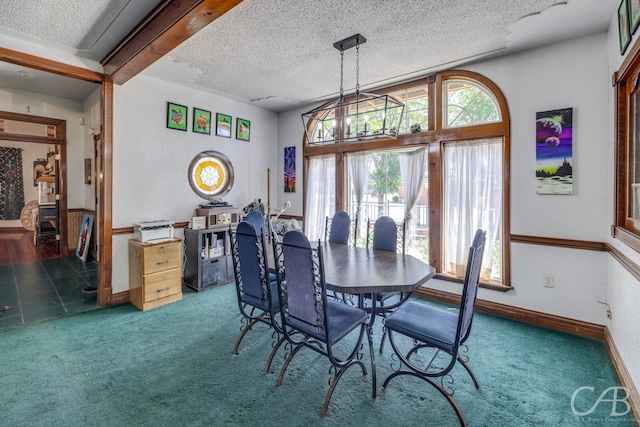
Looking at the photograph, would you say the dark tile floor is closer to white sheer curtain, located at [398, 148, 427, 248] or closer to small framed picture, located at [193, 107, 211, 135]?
small framed picture, located at [193, 107, 211, 135]

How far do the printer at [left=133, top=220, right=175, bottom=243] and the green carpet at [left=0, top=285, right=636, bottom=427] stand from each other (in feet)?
3.26

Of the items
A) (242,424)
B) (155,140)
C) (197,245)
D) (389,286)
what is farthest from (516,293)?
(155,140)

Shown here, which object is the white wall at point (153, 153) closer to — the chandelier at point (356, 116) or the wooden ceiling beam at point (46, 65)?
the wooden ceiling beam at point (46, 65)

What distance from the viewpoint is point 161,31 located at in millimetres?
2193

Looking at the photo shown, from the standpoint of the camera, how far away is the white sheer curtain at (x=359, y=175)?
4211 millimetres

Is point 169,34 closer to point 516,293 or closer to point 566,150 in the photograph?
point 566,150

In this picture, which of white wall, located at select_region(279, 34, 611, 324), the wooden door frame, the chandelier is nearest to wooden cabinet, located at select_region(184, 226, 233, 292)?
the chandelier

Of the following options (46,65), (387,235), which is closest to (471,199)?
(387,235)

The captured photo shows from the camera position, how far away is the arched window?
3.20 m

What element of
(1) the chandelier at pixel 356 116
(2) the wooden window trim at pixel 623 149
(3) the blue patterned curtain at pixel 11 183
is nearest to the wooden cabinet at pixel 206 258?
(1) the chandelier at pixel 356 116

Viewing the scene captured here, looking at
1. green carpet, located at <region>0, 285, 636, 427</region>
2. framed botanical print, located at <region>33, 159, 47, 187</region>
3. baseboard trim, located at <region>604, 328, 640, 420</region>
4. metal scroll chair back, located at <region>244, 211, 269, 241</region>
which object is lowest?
green carpet, located at <region>0, 285, 636, 427</region>

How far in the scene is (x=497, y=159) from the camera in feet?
10.4

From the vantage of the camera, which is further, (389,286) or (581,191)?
(581,191)

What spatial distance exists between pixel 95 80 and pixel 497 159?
444 cm
